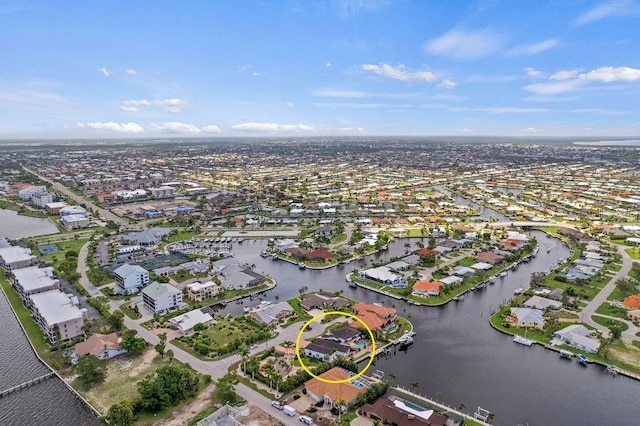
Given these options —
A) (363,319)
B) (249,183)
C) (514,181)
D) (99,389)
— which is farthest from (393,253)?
(514,181)

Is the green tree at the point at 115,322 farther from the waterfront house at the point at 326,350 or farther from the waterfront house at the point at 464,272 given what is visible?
the waterfront house at the point at 464,272

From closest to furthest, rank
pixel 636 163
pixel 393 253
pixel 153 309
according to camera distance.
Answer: pixel 153 309, pixel 393 253, pixel 636 163

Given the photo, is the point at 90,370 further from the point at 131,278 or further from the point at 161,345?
the point at 131,278

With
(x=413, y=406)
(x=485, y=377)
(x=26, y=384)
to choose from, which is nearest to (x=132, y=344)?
(x=26, y=384)

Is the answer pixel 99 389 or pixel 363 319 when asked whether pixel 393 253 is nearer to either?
pixel 363 319

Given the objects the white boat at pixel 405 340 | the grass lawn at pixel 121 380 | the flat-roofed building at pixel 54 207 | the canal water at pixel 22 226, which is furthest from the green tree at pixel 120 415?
the flat-roofed building at pixel 54 207
